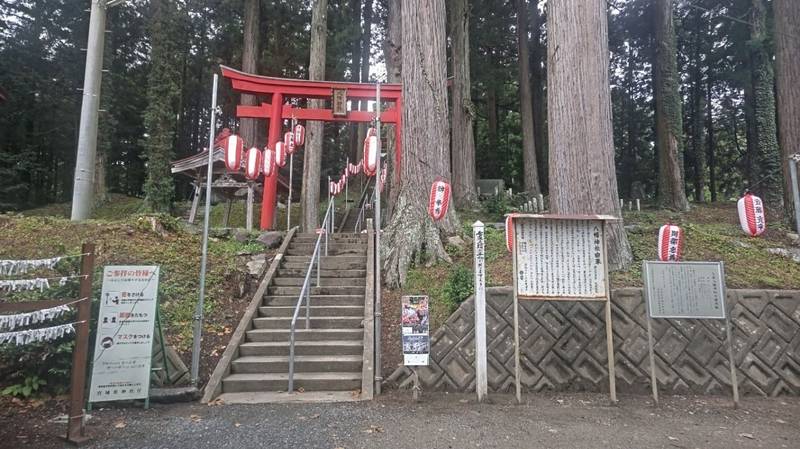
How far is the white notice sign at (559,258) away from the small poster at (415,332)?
3.62 ft

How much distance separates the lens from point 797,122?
922cm

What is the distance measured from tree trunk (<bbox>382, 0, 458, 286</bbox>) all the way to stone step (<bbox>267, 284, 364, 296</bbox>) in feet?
1.85

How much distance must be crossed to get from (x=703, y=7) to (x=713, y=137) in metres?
13.2

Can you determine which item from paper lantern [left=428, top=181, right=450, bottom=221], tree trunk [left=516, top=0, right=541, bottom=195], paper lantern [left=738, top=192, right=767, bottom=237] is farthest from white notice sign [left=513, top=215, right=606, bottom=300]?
tree trunk [left=516, top=0, right=541, bottom=195]

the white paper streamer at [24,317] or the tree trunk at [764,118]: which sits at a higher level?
the tree trunk at [764,118]

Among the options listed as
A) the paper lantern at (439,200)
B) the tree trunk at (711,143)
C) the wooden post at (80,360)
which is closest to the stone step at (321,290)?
the paper lantern at (439,200)

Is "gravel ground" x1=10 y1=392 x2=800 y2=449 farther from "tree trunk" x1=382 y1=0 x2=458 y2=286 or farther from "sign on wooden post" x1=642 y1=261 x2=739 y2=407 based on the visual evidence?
"tree trunk" x1=382 y1=0 x2=458 y2=286

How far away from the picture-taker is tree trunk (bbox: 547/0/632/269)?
6.28m

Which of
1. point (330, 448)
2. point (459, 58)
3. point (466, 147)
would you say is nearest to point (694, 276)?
point (330, 448)

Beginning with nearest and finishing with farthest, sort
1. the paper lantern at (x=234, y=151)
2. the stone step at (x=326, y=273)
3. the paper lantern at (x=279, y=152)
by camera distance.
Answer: the stone step at (x=326, y=273), the paper lantern at (x=234, y=151), the paper lantern at (x=279, y=152)

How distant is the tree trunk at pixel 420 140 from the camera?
24.0 feet

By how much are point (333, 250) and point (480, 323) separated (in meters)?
4.55

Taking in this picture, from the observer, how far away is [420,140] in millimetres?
7840

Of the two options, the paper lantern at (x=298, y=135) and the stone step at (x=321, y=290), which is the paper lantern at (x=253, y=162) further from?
the stone step at (x=321, y=290)
